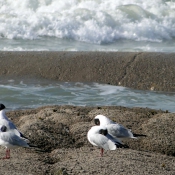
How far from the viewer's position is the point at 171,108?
36.2 ft

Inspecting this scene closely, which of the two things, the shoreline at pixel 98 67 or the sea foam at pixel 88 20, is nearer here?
the shoreline at pixel 98 67

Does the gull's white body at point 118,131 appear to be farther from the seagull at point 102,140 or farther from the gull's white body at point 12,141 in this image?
the gull's white body at point 12,141

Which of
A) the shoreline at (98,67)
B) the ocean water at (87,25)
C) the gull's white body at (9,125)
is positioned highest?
the ocean water at (87,25)

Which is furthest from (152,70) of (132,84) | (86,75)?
(86,75)

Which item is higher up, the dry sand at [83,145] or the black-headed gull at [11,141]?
the black-headed gull at [11,141]

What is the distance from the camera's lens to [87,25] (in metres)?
20.2

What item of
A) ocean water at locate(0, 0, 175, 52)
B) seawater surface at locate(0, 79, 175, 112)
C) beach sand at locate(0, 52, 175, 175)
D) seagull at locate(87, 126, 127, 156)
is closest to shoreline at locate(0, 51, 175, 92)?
beach sand at locate(0, 52, 175, 175)

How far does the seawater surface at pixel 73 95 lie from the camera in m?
11.4

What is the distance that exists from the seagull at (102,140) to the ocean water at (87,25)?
969 cm

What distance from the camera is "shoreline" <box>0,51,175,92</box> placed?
12602 mm

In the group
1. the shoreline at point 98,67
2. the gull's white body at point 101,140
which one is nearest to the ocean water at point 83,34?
the shoreline at point 98,67

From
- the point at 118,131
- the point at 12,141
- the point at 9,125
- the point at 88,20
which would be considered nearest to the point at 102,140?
the point at 118,131

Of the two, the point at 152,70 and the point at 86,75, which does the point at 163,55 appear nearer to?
the point at 152,70

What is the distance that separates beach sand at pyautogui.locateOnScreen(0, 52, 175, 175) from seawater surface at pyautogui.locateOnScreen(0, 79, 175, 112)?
31 cm
